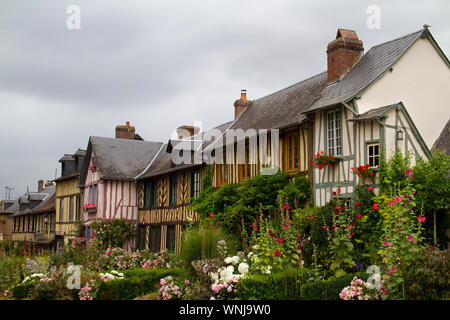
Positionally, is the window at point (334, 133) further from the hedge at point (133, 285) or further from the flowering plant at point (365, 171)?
the hedge at point (133, 285)

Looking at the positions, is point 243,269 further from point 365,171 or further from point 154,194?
point 154,194

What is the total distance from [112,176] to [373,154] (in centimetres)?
1419

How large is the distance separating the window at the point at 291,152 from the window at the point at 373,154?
2572mm

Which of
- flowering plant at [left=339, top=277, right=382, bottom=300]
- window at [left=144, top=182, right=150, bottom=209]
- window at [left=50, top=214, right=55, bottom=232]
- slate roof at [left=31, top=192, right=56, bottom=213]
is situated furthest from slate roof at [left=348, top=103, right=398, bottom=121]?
window at [left=50, top=214, right=55, bottom=232]

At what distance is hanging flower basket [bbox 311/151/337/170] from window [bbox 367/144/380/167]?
0.93 metres

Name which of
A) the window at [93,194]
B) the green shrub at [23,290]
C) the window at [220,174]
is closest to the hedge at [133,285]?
the green shrub at [23,290]

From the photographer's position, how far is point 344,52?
12844 millimetres

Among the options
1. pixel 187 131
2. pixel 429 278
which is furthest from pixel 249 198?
pixel 187 131

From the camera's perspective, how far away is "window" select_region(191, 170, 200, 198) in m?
18.0

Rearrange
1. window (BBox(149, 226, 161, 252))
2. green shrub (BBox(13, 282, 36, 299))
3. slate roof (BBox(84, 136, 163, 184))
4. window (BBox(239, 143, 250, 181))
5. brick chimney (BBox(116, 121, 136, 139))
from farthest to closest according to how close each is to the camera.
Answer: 1. brick chimney (BBox(116, 121, 136, 139))
2. slate roof (BBox(84, 136, 163, 184))
3. window (BBox(149, 226, 161, 252))
4. window (BBox(239, 143, 250, 181))
5. green shrub (BBox(13, 282, 36, 299))

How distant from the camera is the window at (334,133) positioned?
11.4m

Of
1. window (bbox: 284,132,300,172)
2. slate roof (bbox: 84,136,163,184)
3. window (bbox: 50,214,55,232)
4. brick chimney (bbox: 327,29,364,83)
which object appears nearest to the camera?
brick chimney (bbox: 327,29,364,83)

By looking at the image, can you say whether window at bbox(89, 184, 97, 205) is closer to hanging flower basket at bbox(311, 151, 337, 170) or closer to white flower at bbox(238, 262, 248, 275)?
hanging flower basket at bbox(311, 151, 337, 170)

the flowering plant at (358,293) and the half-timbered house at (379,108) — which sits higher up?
the half-timbered house at (379,108)
